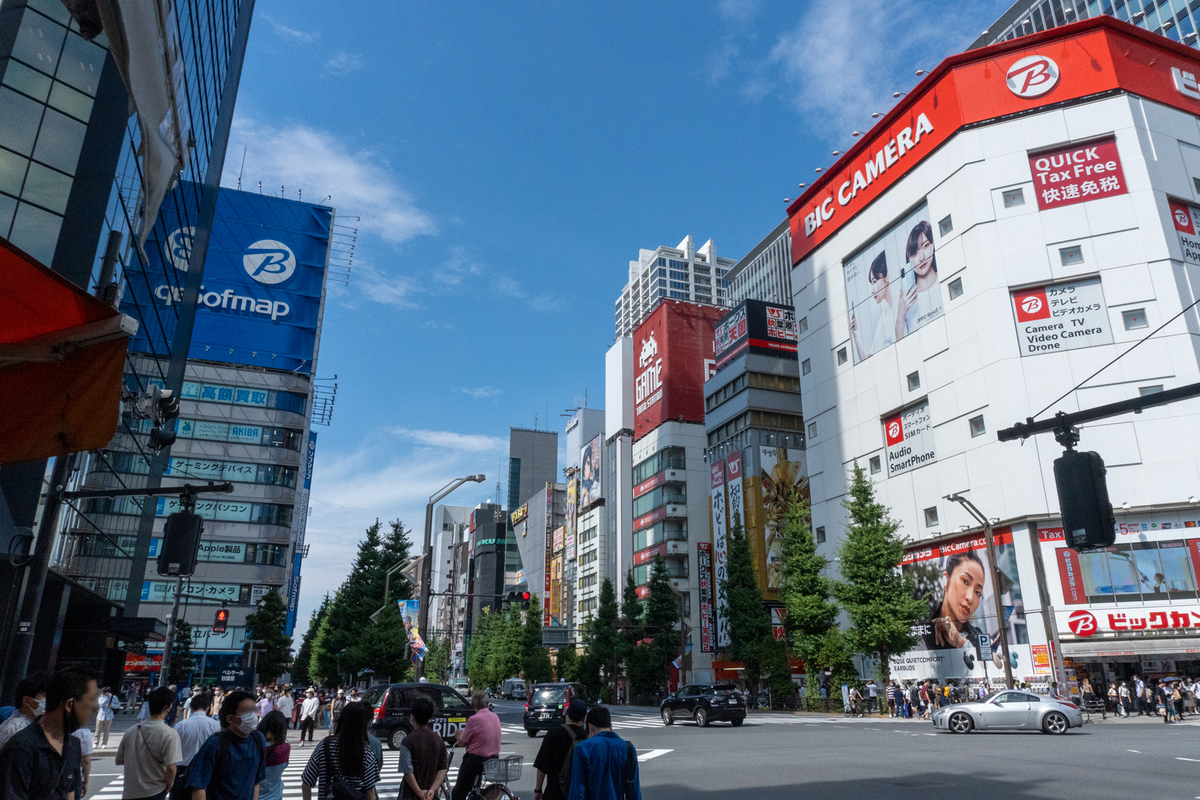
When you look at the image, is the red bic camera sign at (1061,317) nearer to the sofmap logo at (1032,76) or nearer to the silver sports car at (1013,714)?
the sofmap logo at (1032,76)

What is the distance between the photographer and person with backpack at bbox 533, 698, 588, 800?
23.5 ft

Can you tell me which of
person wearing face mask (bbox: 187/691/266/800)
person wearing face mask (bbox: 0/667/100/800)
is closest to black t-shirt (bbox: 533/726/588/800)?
person wearing face mask (bbox: 187/691/266/800)

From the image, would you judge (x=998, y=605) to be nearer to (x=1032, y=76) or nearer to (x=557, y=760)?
(x=1032, y=76)

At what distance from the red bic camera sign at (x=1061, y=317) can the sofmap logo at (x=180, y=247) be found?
128 feet

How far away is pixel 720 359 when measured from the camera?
7256cm

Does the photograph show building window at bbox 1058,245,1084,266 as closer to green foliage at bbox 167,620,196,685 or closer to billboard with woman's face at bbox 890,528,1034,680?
billboard with woman's face at bbox 890,528,1034,680

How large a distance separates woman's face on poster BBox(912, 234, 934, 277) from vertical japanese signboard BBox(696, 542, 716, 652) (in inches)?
1239

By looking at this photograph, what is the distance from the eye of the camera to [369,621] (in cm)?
4666

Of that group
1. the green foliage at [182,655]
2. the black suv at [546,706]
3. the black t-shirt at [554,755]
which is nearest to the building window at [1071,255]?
the black suv at [546,706]

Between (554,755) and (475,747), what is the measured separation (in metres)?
1.99

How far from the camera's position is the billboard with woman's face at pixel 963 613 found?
35.7m

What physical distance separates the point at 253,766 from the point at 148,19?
580 cm

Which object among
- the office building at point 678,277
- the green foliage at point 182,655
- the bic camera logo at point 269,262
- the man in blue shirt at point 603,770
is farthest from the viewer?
the office building at point 678,277

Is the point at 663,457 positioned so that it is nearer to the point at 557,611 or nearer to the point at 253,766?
the point at 557,611
